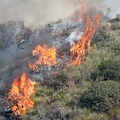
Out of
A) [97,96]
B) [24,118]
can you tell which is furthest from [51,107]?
[97,96]

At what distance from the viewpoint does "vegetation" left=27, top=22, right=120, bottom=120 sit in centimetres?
1451

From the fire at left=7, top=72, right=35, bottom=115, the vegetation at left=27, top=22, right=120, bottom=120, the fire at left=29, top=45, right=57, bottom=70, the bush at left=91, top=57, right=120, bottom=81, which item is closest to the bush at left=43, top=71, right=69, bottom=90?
the vegetation at left=27, top=22, right=120, bottom=120

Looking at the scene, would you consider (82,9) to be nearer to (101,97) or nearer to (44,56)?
(44,56)

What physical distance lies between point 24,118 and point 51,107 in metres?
2.37

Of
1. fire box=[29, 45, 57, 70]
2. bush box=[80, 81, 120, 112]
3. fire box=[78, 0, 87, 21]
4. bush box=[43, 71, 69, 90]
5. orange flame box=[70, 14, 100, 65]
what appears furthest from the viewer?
fire box=[78, 0, 87, 21]

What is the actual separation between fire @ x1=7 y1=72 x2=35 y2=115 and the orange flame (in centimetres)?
631

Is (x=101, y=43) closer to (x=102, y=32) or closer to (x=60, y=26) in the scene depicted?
(x=102, y=32)

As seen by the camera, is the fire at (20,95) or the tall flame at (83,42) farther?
the tall flame at (83,42)

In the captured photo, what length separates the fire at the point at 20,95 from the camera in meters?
17.8

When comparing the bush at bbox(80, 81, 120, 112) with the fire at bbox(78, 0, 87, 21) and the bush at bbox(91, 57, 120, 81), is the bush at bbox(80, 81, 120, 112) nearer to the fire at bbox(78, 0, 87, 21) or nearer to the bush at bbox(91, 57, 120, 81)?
the bush at bbox(91, 57, 120, 81)

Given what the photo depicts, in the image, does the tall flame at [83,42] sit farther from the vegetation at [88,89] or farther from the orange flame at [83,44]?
the vegetation at [88,89]

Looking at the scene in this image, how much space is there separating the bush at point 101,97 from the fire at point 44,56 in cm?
782

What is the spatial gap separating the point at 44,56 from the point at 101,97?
32.9 ft

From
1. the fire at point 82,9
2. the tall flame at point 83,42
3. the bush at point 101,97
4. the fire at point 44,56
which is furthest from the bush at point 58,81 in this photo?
the fire at point 82,9
